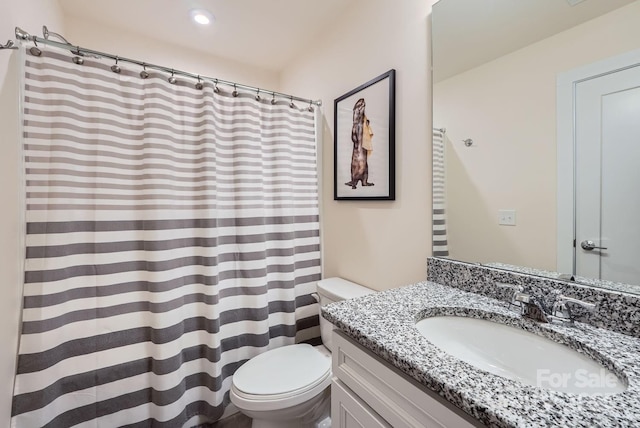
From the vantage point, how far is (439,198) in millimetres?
1179

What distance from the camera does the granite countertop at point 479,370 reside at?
1.44 ft

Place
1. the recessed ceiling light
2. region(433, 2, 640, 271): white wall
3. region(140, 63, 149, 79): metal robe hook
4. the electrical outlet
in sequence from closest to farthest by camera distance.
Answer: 1. region(433, 2, 640, 271): white wall
2. the electrical outlet
3. region(140, 63, 149, 79): metal robe hook
4. the recessed ceiling light

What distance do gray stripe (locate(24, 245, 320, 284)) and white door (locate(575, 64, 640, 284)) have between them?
137 cm

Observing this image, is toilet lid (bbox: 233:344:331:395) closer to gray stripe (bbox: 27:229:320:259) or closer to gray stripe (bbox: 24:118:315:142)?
gray stripe (bbox: 27:229:320:259)

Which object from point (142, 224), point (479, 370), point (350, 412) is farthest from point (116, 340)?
point (479, 370)

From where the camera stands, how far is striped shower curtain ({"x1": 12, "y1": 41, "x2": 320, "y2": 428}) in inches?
44.1

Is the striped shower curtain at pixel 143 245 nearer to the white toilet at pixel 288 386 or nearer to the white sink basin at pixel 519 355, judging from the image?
the white toilet at pixel 288 386

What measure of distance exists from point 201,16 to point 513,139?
6.22 ft

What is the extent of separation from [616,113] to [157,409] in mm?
2117

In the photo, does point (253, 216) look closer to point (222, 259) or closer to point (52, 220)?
point (222, 259)

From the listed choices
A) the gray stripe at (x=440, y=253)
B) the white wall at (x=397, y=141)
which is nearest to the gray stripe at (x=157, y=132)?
the white wall at (x=397, y=141)

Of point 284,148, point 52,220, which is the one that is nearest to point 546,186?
point 284,148

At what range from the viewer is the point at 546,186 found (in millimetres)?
869

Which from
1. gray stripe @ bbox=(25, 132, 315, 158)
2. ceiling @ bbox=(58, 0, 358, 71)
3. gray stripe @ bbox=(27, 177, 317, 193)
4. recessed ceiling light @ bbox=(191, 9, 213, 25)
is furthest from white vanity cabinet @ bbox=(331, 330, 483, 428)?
recessed ceiling light @ bbox=(191, 9, 213, 25)
